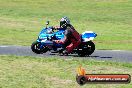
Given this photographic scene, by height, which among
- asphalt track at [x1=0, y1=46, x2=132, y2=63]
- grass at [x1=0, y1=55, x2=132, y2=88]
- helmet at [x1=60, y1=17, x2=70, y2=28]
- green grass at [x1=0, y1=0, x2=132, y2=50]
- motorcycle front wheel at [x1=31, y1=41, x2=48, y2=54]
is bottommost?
green grass at [x1=0, y1=0, x2=132, y2=50]

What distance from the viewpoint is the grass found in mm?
13625

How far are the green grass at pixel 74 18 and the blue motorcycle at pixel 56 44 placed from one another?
4.86m

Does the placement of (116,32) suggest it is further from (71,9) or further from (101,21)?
(71,9)

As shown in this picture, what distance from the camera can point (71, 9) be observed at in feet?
185

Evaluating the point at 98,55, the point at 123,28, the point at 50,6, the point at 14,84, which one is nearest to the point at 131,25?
the point at 123,28

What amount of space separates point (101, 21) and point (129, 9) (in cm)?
1120

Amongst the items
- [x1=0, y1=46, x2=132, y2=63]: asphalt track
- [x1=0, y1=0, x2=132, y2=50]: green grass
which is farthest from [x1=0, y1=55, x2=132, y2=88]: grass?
[x1=0, y1=0, x2=132, y2=50]: green grass

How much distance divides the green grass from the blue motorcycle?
15.9 ft

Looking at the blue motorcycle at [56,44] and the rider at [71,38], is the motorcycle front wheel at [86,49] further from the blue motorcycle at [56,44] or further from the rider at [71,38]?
the rider at [71,38]

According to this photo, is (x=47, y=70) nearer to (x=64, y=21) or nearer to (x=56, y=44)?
(x=56, y=44)

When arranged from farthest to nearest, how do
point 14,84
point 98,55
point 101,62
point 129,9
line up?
1. point 129,9
2. point 98,55
3. point 101,62
4. point 14,84

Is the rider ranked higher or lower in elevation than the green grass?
higher

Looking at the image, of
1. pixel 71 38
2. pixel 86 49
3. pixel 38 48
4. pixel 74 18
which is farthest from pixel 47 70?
pixel 74 18

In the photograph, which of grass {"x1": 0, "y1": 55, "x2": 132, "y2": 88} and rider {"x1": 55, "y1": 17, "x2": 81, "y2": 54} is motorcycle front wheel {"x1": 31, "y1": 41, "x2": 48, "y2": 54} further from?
grass {"x1": 0, "y1": 55, "x2": 132, "y2": 88}
